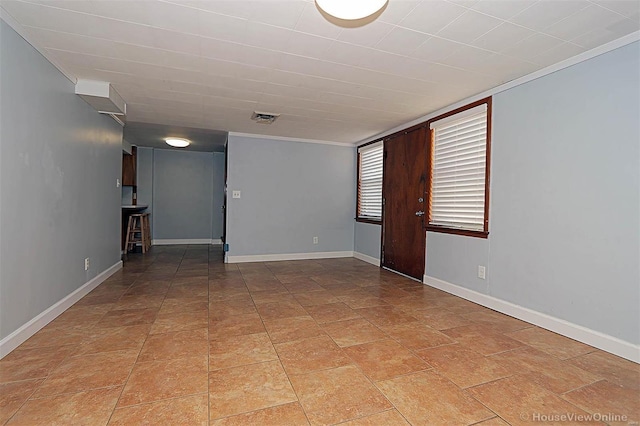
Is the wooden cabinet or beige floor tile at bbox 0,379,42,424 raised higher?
the wooden cabinet

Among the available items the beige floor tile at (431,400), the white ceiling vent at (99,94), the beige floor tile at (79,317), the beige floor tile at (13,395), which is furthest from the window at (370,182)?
the beige floor tile at (13,395)

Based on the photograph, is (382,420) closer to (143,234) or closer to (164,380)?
(164,380)

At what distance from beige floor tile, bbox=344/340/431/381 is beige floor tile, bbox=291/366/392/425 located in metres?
0.10

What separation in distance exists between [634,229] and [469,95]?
1.95m

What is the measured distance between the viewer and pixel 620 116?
2188mm

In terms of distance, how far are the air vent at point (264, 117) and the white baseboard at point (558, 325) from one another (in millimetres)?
3151

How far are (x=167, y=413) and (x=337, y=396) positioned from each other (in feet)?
2.77

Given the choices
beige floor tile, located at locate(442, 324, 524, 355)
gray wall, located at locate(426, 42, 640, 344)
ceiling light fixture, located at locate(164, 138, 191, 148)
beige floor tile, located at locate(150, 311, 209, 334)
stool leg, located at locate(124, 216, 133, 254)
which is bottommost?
beige floor tile, located at locate(150, 311, 209, 334)

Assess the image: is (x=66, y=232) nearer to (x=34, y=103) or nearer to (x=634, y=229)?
(x=34, y=103)

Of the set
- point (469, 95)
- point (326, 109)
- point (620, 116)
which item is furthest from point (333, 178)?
point (620, 116)

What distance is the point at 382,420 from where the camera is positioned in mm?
1474

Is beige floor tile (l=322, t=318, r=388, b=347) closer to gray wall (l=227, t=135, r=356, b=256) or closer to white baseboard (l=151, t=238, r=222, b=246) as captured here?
gray wall (l=227, t=135, r=356, b=256)

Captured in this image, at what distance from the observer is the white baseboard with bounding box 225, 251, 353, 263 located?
213 inches

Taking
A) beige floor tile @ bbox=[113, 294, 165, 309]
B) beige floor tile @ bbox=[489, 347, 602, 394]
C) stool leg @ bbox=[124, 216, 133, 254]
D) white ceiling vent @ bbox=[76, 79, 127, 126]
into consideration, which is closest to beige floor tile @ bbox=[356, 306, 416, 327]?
beige floor tile @ bbox=[489, 347, 602, 394]
